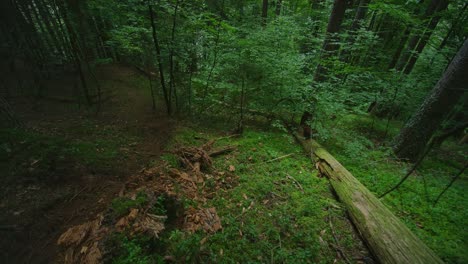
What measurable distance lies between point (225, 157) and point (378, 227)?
3.44 m

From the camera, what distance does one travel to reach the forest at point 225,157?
2.60 metres

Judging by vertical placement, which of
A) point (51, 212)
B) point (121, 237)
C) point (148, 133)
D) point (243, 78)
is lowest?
point (148, 133)

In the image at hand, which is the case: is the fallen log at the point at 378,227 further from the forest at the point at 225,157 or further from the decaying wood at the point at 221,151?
the decaying wood at the point at 221,151

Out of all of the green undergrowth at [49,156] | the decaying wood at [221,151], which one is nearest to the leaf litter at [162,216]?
the decaying wood at [221,151]

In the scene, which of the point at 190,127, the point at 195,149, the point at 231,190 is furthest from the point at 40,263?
the point at 190,127

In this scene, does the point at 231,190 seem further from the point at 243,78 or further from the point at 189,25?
the point at 189,25

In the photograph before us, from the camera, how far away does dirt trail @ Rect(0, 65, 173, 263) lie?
7.67 feet

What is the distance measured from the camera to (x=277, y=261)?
101 inches

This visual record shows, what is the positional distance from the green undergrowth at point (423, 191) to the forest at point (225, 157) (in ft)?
0.12

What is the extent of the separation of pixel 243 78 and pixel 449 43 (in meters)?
7.69

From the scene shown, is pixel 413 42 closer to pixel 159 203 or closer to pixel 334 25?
pixel 334 25

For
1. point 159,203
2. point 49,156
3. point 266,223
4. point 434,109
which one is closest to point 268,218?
point 266,223

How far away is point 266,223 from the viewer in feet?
10.4

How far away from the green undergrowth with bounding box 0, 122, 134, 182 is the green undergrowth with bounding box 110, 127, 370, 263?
4.78ft
